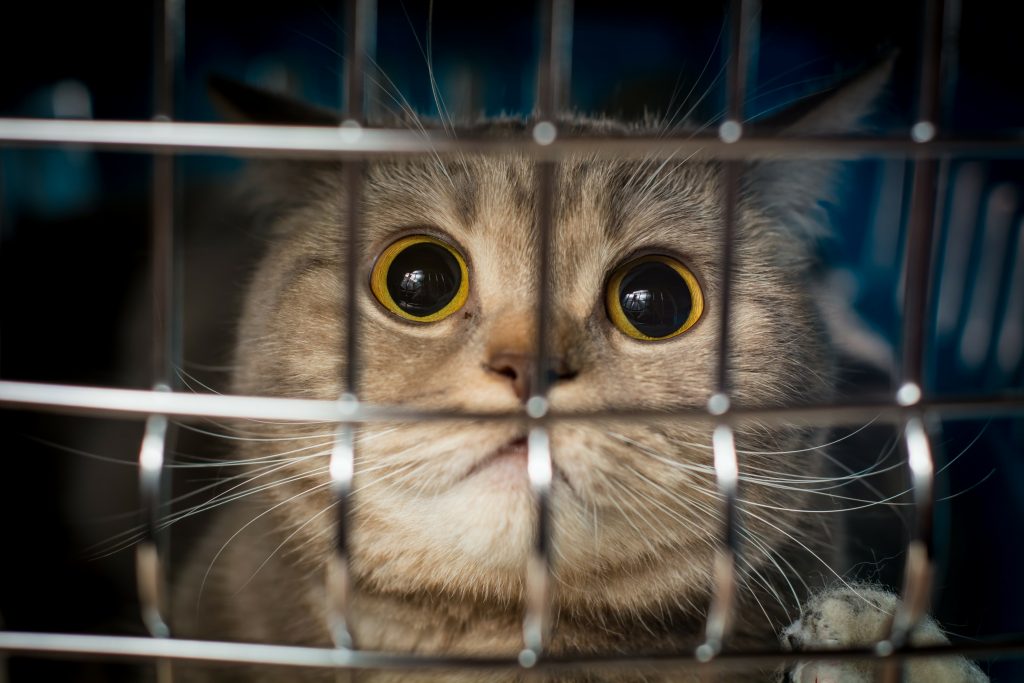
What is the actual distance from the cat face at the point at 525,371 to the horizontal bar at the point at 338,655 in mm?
263

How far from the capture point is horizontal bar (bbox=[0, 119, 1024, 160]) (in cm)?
49

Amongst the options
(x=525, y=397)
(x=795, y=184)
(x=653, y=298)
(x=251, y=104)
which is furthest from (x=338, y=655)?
(x=795, y=184)

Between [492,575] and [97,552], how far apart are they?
69cm

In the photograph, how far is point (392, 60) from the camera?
1657 millimetres

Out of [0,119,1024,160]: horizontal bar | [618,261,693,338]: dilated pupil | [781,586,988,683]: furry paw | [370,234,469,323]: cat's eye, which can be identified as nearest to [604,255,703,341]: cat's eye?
[618,261,693,338]: dilated pupil

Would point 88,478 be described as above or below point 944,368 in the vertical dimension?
below

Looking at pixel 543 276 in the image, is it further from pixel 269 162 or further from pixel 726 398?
pixel 269 162

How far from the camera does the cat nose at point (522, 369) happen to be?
75cm

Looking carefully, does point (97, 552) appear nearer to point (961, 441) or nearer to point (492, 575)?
point (492, 575)

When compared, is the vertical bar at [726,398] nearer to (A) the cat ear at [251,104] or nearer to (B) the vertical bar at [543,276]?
(B) the vertical bar at [543,276]

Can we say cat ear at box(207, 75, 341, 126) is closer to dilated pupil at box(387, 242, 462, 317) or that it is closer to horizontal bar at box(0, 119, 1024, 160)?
dilated pupil at box(387, 242, 462, 317)

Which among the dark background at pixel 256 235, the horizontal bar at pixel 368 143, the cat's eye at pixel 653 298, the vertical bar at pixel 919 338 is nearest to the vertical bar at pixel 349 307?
the horizontal bar at pixel 368 143

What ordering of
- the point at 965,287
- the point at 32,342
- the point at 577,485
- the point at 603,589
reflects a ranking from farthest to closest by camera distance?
the point at 965,287 < the point at 32,342 < the point at 603,589 < the point at 577,485

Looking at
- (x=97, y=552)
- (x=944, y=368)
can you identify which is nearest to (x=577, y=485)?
(x=97, y=552)
